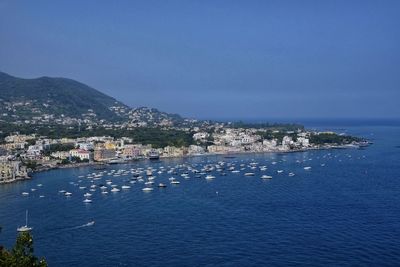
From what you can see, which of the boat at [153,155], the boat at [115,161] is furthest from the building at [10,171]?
the boat at [153,155]

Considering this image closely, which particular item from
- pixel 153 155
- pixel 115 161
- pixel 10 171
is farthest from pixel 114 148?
pixel 10 171

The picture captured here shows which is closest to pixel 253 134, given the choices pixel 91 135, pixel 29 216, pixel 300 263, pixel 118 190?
pixel 91 135

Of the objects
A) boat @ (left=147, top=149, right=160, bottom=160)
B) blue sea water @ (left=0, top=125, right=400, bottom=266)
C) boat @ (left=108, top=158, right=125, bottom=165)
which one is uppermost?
boat @ (left=147, top=149, right=160, bottom=160)

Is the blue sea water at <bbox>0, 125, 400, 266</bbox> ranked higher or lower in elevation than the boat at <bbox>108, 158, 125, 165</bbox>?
lower

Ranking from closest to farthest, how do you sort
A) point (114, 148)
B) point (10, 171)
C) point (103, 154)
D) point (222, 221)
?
point (222, 221) → point (10, 171) → point (103, 154) → point (114, 148)

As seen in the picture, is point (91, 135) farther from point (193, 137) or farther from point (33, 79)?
point (33, 79)

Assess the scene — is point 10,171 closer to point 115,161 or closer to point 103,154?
point 115,161

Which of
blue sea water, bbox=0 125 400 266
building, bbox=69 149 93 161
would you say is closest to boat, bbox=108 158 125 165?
building, bbox=69 149 93 161

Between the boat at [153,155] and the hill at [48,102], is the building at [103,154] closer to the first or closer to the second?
the boat at [153,155]

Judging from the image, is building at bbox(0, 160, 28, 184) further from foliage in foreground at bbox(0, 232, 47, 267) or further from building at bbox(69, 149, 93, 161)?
foliage in foreground at bbox(0, 232, 47, 267)
